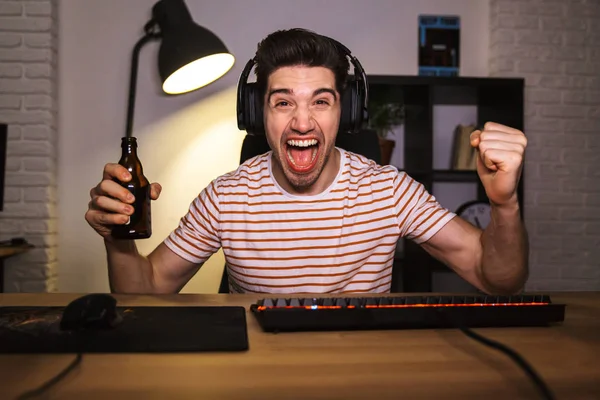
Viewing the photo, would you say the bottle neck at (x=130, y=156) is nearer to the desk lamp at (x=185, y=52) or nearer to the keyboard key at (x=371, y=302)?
the keyboard key at (x=371, y=302)

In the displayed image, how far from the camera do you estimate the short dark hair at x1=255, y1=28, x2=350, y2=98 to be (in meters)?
1.62

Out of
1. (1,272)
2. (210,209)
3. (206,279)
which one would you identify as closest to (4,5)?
(1,272)

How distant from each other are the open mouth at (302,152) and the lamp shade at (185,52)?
0.92 m

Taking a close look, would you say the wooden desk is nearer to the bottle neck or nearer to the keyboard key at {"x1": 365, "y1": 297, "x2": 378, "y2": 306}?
the keyboard key at {"x1": 365, "y1": 297, "x2": 378, "y2": 306}

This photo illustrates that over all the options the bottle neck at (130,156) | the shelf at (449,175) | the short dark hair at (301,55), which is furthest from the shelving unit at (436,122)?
the bottle neck at (130,156)

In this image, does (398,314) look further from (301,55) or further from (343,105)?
(301,55)

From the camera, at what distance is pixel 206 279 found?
3221 millimetres

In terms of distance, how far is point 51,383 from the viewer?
56 centimetres

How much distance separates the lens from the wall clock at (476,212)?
10.6 ft

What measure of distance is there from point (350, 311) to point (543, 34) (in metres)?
3.07

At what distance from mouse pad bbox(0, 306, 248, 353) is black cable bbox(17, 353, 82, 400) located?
0.15 ft

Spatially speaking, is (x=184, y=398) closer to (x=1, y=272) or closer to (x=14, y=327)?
Answer: (x=14, y=327)

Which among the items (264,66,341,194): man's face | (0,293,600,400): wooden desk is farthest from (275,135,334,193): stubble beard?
(0,293,600,400): wooden desk

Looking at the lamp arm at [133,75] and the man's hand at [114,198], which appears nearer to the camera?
the man's hand at [114,198]
